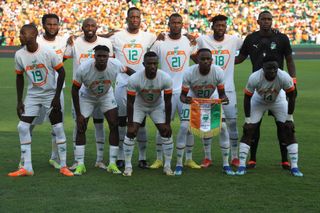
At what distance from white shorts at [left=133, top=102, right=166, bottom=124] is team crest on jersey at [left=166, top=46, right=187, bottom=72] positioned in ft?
2.71

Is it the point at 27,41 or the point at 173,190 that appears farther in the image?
the point at 27,41

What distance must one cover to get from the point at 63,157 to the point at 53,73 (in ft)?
3.97

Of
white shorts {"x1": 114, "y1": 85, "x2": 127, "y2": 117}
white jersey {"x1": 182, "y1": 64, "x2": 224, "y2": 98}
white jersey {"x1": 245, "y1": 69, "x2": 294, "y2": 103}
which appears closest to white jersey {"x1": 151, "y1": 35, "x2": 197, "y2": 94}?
white jersey {"x1": 182, "y1": 64, "x2": 224, "y2": 98}

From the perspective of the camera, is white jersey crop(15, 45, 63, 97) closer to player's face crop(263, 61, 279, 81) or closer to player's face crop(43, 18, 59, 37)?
player's face crop(43, 18, 59, 37)

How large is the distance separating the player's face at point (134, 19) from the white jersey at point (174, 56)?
0.42m

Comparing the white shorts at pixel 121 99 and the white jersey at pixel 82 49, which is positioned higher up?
the white jersey at pixel 82 49

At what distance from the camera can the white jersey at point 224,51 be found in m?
10.6

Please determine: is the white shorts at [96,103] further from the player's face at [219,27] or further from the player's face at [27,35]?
the player's face at [219,27]

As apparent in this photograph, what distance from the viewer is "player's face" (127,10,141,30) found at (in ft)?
34.5

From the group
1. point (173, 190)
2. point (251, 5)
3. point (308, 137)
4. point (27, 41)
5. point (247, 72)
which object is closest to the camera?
point (173, 190)

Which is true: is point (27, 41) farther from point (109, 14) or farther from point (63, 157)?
point (109, 14)

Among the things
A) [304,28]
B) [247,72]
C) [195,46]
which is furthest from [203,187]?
[304,28]

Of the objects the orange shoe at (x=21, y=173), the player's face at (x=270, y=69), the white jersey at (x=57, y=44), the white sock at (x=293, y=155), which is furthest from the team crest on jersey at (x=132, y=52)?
the white sock at (x=293, y=155)

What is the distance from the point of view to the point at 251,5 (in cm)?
4578
